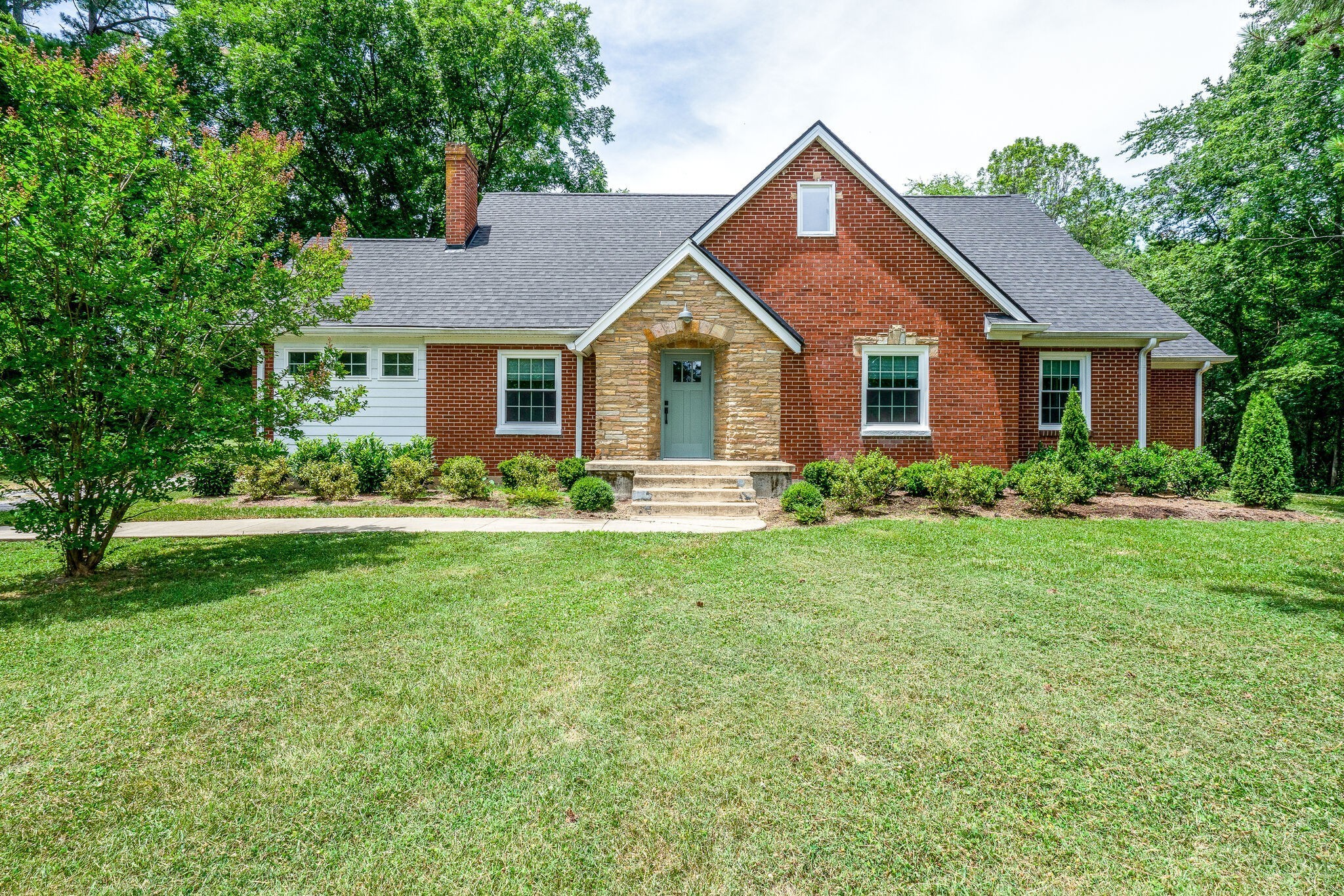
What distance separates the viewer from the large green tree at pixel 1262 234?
16.2 metres

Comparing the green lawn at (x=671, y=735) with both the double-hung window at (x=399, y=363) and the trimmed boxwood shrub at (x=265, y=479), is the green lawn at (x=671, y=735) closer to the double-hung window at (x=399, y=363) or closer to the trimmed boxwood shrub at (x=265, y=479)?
the trimmed boxwood shrub at (x=265, y=479)

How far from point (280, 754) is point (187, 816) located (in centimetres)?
47

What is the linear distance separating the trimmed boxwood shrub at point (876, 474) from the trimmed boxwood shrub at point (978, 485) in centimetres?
112

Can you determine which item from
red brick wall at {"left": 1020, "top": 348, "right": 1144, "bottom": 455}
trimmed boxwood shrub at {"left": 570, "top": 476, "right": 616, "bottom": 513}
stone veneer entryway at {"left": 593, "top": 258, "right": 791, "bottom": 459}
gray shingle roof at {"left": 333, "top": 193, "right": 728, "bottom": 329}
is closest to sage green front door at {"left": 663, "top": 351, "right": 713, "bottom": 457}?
stone veneer entryway at {"left": 593, "top": 258, "right": 791, "bottom": 459}

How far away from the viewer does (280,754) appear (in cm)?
304

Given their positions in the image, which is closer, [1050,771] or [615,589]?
[1050,771]

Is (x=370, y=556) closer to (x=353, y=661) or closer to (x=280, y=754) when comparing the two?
(x=353, y=661)

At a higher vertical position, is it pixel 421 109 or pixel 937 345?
pixel 421 109

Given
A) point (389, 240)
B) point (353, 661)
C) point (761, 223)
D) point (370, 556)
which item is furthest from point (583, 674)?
point (389, 240)

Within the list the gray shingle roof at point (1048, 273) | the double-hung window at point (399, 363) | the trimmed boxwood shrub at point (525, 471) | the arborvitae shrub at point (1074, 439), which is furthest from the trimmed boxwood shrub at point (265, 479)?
the gray shingle roof at point (1048, 273)

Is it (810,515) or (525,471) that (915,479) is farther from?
(525,471)

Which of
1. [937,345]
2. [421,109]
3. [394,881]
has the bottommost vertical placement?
[394,881]

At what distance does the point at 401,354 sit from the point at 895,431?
11296 millimetres

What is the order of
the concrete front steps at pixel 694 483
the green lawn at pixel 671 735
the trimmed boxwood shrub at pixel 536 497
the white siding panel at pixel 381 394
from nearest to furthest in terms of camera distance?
the green lawn at pixel 671 735
the concrete front steps at pixel 694 483
the trimmed boxwood shrub at pixel 536 497
the white siding panel at pixel 381 394
